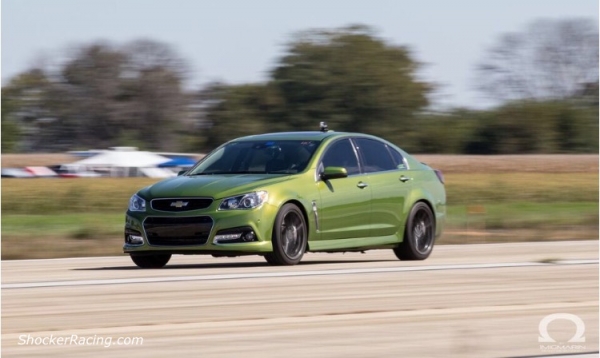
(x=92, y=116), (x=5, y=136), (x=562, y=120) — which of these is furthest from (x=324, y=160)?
(x=92, y=116)

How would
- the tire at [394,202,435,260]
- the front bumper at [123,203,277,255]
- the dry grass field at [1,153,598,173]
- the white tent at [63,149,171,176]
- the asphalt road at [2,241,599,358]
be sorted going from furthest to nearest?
the white tent at [63,149,171,176], the dry grass field at [1,153,598,173], the tire at [394,202,435,260], the front bumper at [123,203,277,255], the asphalt road at [2,241,599,358]

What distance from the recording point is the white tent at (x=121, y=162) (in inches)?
2776

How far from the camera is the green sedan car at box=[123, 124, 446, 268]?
12.5 meters

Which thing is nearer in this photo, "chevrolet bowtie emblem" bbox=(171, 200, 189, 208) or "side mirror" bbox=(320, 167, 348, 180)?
"chevrolet bowtie emblem" bbox=(171, 200, 189, 208)

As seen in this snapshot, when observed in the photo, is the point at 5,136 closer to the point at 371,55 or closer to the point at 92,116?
the point at 92,116

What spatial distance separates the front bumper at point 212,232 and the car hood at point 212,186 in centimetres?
20

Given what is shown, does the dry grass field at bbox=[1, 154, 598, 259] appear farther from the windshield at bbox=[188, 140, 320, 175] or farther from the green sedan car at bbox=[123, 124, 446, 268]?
the green sedan car at bbox=[123, 124, 446, 268]

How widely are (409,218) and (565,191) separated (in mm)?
27265

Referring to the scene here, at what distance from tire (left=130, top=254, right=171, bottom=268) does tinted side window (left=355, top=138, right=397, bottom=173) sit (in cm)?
246

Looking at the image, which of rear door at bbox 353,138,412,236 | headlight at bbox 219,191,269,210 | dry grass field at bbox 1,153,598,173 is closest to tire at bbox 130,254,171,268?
headlight at bbox 219,191,269,210

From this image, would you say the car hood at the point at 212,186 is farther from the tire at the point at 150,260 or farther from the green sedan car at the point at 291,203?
the tire at the point at 150,260

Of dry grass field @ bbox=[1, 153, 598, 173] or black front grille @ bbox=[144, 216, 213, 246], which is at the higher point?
black front grille @ bbox=[144, 216, 213, 246]

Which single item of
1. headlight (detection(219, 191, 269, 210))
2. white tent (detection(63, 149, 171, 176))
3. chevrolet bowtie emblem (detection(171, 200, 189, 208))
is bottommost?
white tent (detection(63, 149, 171, 176))

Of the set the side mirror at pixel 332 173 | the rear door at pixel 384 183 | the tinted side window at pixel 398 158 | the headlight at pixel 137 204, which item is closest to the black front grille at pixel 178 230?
the headlight at pixel 137 204
